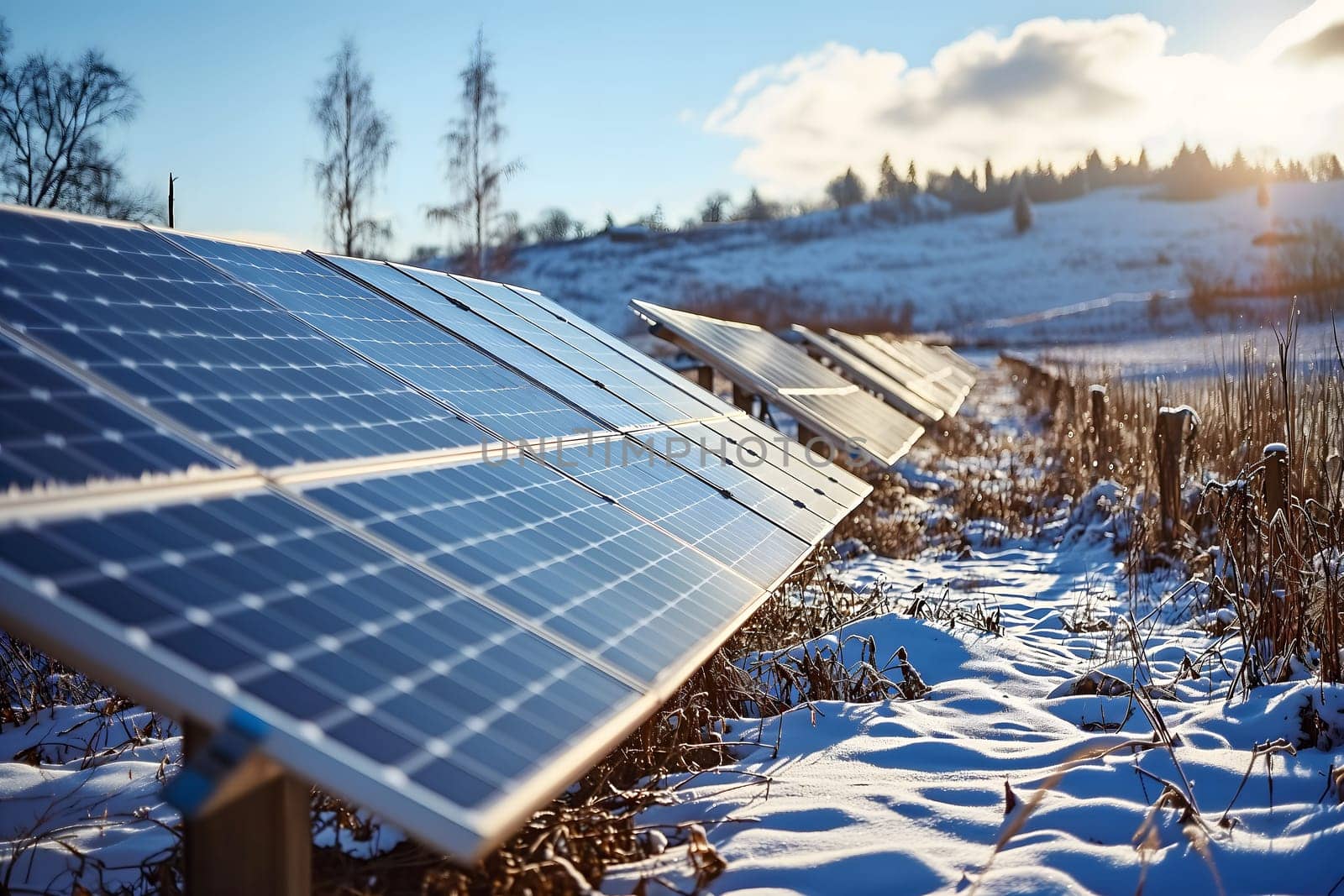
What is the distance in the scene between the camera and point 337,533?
109 inches

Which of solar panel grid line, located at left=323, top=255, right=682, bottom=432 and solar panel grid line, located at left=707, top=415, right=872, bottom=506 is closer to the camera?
solar panel grid line, located at left=323, top=255, right=682, bottom=432

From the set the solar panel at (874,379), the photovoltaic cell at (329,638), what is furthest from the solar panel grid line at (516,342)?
the solar panel at (874,379)

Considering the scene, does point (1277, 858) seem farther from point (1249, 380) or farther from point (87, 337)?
point (1249, 380)

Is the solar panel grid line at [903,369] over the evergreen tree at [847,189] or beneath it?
beneath

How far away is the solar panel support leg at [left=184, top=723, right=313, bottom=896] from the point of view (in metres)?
2.16

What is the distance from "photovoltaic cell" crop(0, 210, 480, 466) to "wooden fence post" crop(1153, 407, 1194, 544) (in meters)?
6.61

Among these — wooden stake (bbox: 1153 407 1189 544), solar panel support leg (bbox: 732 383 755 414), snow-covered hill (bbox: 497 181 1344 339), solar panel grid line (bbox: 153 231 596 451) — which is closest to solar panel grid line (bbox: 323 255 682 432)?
solar panel grid line (bbox: 153 231 596 451)

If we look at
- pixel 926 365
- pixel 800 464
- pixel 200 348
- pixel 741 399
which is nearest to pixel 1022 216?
pixel 926 365

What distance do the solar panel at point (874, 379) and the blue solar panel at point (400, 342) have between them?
9471 mm

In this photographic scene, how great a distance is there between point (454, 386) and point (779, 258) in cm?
9871

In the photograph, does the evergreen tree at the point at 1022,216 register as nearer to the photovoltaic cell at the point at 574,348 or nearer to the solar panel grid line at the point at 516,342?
the photovoltaic cell at the point at 574,348

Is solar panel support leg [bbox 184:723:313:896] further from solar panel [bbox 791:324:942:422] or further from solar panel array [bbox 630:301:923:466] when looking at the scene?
solar panel [bbox 791:324:942:422]

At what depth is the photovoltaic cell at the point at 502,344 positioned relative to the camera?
234 inches

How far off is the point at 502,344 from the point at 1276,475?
4970mm
